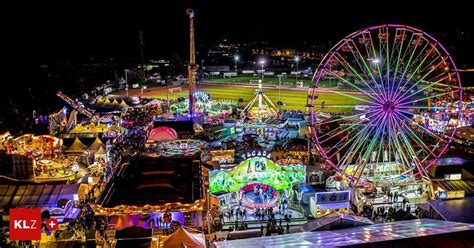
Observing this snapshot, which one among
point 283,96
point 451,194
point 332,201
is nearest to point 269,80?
point 283,96

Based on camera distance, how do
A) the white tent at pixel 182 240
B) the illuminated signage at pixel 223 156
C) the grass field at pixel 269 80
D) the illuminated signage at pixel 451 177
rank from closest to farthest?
the white tent at pixel 182 240 < the illuminated signage at pixel 451 177 < the illuminated signage at pixel 223 156 < the grass field at pixel 269 80

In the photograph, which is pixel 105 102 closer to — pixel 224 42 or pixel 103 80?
pixel 103 80


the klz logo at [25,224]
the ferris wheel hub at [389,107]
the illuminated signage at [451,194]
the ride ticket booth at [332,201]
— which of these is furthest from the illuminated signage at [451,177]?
the klz logo at [25,224]

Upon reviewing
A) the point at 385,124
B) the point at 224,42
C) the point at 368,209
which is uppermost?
the point at 224,42

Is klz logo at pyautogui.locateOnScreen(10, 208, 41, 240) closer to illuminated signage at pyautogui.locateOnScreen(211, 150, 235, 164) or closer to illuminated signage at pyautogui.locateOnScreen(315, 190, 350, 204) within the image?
illuminated signage at pyautogui.locateOnScreen(315, 190, 350, 204)

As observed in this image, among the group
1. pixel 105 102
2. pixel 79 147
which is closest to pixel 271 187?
pixel 79 147

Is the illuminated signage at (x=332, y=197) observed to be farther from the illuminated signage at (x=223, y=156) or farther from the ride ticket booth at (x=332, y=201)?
the illuminated signage at (x=223, y=156)

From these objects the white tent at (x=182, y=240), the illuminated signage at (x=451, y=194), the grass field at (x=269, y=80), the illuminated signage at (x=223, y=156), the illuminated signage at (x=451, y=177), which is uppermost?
the grass field at (x=269, y=80)

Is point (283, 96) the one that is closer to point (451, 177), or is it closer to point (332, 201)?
point (451, 177)
